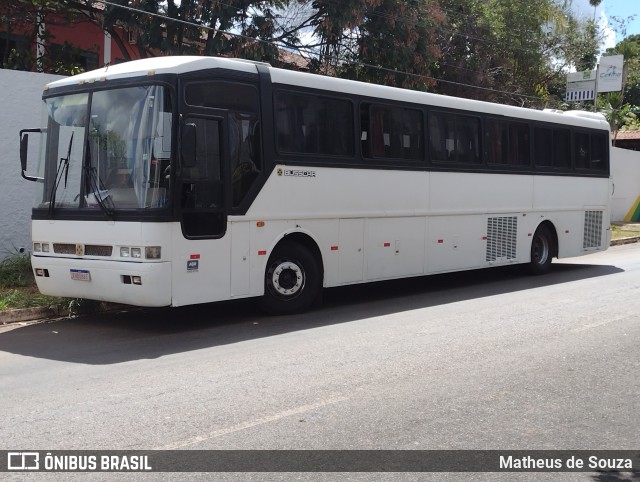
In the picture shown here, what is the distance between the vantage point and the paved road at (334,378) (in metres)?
5.62

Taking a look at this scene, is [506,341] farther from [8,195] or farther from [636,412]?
[8,195]

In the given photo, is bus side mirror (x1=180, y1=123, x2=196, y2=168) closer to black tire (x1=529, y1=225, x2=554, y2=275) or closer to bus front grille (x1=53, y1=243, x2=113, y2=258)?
bus front grille (x1=53, y1=243, x2=113, y2=258)

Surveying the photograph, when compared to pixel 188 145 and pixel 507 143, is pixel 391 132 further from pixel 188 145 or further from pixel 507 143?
pixel 188 145

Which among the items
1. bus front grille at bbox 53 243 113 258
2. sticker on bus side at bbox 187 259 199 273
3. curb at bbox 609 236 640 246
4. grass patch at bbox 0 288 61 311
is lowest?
grass patch at bbox 0 288 61 311

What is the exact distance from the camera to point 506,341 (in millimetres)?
8914

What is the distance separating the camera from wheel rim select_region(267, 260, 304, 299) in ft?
34.8

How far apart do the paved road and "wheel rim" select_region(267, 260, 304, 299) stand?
16.1 inches

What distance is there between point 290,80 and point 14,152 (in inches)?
221

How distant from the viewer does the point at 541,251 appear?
53.5 ft

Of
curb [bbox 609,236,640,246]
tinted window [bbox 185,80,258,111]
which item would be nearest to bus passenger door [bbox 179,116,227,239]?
tinted window [bbox 185,80,258,111]

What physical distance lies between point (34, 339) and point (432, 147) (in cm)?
716

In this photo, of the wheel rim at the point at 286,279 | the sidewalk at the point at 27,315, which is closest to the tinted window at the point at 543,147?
the wheel rim at the point at 286,279

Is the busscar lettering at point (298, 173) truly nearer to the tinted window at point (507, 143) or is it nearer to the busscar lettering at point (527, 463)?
the tinted window at point (507, 143)

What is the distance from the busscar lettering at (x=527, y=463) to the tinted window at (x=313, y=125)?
247 inches
